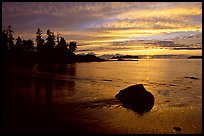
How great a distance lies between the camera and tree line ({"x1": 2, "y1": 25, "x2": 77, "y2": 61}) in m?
86.9

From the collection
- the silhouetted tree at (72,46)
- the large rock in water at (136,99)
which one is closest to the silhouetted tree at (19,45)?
the silhouetted tree at (72,46)

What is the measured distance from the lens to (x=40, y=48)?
99938mm

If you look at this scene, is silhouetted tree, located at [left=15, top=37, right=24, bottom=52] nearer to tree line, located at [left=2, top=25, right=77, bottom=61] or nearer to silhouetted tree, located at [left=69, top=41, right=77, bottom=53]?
tree line, located at [left=2, top=25, right=77, bottom=61]

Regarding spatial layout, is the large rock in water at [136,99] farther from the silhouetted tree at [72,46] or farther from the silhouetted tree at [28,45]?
the silhouetted tree at [72,46]

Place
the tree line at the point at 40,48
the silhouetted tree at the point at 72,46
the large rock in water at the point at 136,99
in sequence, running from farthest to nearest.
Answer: the silhouetted tree at the point at 72,46
the tree line at the point at 40,48
the large rock in water at the point at 136,99

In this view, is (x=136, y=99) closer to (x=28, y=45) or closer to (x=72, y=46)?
(x=28, y=45)

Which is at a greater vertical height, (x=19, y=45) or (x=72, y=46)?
(x=72, y=46)

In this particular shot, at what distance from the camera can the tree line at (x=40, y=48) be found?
86875mm

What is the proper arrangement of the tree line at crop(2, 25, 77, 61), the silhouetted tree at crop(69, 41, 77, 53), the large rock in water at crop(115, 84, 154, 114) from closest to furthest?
the large rock in water at crop(115, 84, 154, 114), the tree line at crop(2, 25, 77, 61), the silhouetted tree at crop(69, 41, 77, 53)

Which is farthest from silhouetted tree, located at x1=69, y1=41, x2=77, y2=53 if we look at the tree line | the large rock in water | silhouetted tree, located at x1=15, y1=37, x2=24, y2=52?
the large rock in water

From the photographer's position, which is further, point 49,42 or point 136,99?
point 49,42

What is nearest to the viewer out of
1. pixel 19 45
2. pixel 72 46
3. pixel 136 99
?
pixel 136 99

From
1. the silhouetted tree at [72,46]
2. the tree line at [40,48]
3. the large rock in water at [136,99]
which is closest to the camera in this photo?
the large rock in water at [136,99]

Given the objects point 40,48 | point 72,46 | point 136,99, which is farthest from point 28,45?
point 136,99
